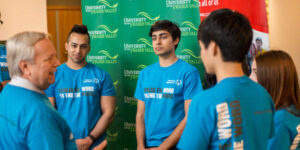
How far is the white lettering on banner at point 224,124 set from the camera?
50.5 inches

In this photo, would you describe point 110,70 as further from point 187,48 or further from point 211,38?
point 211,38

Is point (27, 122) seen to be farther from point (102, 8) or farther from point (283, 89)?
point (102, 8)

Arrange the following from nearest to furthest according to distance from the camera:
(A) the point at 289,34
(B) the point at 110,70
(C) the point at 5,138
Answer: (C) the point at 5,138 < (B) the point at 110,70 < (A) the point at 289,34

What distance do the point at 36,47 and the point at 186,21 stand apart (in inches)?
88.0

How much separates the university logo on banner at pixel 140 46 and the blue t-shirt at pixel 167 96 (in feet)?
2.92

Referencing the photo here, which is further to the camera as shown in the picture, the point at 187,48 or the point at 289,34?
the point at 289,34

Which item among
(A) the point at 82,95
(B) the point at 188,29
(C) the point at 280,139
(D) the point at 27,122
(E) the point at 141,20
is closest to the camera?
(D) the point at 27,122

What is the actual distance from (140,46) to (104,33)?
527 millimetres

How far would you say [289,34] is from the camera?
6.06 meters

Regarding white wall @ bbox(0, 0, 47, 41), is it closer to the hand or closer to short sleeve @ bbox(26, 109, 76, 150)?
the hand

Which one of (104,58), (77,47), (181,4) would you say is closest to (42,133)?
(77,47)

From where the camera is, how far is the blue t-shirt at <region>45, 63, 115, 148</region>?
9.96 feet

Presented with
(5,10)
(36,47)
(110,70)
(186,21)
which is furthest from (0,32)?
(36,47)

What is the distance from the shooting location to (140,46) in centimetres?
384
